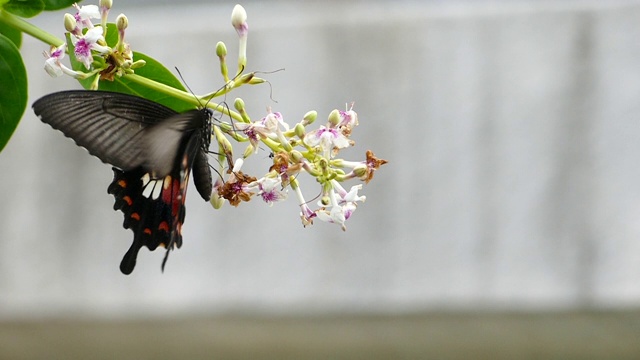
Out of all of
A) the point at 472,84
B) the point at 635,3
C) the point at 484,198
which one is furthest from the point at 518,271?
the point at 635,3

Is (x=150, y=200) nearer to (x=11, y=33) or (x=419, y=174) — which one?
(x=11, y=33)

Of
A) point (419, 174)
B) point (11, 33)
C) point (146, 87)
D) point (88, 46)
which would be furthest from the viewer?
point (419, 174)

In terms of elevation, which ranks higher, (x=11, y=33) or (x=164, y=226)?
(x=11, y=33)

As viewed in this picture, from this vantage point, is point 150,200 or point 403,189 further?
point 403,189

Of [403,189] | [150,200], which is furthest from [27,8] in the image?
[403,189]

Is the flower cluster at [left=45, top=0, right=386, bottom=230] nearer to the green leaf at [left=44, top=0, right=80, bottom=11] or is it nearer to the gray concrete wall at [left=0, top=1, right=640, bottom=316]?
the green leaf at [left=44, top=0, right=80, bottom=11]

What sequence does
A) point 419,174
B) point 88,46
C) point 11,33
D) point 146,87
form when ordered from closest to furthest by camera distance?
point 88,46 < point 146,87 < point 11,33 < point 419,174

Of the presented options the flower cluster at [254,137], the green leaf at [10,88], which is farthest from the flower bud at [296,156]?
the green leaf at [10,88]

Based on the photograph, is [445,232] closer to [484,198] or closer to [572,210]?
[484,198]
